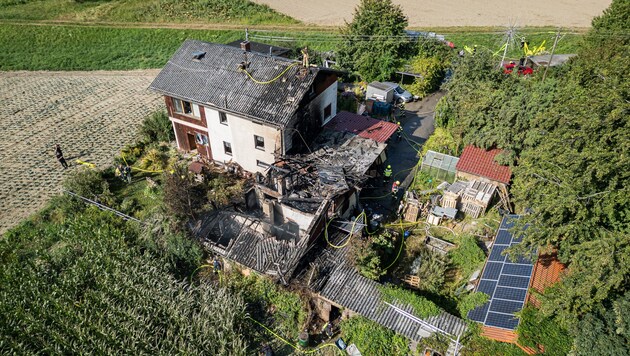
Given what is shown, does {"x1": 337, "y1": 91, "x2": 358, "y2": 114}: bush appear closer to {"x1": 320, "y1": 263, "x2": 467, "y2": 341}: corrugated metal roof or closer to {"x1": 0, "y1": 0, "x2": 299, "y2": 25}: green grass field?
{"x1": 320, "y1": 263, "x2": 467, "y2": 341}: corrugated metal roof

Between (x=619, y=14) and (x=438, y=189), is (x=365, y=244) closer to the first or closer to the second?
(x=438, y=189)

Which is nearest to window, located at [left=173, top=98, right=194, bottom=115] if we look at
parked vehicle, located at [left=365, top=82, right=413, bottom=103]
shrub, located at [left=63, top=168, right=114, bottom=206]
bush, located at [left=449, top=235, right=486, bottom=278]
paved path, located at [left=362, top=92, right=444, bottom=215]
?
shrub, located at [left=63, top=168, right=114, bottom=206]

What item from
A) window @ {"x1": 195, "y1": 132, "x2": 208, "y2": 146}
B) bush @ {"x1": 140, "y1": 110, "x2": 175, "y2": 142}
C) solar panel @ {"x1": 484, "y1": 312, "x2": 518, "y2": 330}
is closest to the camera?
solar panel @ {"x1": 484, "y1": 312, "x2": 518, "y2": 330}

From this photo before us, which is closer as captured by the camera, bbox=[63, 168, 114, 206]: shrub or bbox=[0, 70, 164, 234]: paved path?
bbox=[63, 168, 114, 206]: shrub

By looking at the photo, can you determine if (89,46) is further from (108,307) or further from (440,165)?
(440,165)

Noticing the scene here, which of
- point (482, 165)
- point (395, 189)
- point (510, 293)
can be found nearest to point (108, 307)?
point (395, 189)

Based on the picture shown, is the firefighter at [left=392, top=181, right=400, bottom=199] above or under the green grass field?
under

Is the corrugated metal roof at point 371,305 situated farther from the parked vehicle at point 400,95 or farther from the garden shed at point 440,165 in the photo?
the parked vehicle at point 400,95
